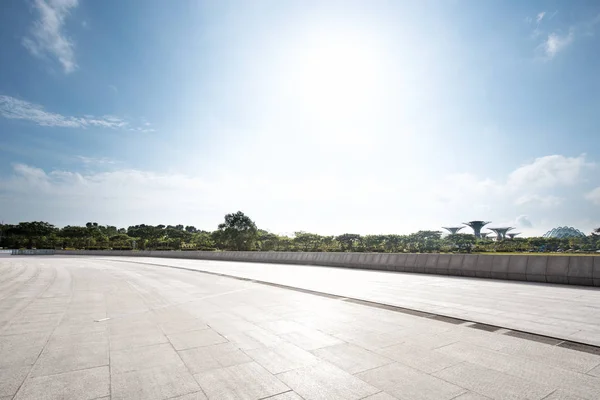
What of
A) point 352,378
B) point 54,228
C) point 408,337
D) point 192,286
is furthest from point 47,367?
point 54,228

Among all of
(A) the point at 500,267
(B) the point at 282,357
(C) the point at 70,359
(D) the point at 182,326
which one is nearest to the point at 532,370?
(B) the point at 282,357

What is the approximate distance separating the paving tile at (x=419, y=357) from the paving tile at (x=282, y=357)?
1.17m

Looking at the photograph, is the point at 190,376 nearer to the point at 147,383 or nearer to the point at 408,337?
the point at 147,383

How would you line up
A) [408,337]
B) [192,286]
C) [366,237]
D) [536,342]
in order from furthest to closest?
[366,237] < [192,286] < [408,337] < [536,342]

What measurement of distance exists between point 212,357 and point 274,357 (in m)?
0.92

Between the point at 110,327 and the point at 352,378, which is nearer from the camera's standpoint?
the point at 352,378

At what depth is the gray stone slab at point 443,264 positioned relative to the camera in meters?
16.9

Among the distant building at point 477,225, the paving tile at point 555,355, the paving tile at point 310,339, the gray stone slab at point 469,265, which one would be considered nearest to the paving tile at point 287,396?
the paving tile at point 310,339

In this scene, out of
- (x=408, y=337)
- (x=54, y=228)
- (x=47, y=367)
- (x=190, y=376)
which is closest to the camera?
(x=190, y=376)

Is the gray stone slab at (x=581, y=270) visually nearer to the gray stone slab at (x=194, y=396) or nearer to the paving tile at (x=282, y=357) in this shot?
the paving tile at (x=282, y=357)

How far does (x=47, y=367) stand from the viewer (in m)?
4.46

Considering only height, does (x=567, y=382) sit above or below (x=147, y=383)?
above

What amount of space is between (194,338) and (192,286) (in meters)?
7.82

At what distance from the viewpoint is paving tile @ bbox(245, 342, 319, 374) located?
4469 millimetres
